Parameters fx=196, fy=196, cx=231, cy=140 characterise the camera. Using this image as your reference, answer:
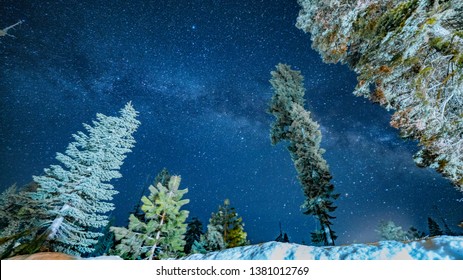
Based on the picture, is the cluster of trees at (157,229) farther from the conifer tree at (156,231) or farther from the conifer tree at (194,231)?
the conifer tree at (194,231)

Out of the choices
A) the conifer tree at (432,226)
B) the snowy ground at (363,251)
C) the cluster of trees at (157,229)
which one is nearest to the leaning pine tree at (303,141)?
the cluster of trees at (157,229)

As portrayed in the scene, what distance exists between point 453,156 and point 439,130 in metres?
1.16

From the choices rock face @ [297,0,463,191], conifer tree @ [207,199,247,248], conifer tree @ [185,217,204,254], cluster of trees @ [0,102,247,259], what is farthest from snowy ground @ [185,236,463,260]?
conifer tree @ [185,217,204,254]

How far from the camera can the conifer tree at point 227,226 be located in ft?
62.4

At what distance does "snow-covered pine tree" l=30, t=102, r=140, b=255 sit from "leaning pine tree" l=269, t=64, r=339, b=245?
A: 10.7 metres

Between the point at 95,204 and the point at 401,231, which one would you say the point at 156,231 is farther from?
the point at 401,231

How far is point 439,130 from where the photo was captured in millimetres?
5039

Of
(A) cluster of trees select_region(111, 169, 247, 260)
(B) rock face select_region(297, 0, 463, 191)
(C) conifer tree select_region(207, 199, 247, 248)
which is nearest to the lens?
(B) rock face select_region(297, 0, 463, 191)

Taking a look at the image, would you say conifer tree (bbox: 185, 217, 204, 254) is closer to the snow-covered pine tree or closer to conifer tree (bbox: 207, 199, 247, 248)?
conifer tree (bbox: 207, 199, 247, 248)

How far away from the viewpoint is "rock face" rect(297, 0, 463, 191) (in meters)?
4.19

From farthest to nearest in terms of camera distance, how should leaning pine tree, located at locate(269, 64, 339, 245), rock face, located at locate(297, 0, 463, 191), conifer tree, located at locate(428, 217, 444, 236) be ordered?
1. conifer tree, located at locate(428, 217, 444, 236)
2. leaning pine tree, located at locate(269, 64, 339, 245)
3. rock face, located at locate(297, 0, 463, 191)

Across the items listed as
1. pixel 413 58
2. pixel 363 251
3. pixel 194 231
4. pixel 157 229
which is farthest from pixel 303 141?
pixel 194 231

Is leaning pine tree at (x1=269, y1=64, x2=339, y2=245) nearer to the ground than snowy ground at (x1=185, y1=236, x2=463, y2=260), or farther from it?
farther from it

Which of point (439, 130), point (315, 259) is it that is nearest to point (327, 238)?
point (439, 130)
